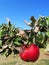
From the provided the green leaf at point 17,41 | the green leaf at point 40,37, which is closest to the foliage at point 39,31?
the green leaf at point 40,37

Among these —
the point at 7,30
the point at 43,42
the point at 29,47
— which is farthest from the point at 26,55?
the point at 7,30

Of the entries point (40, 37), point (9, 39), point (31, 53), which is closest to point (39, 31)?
point (40, 37)

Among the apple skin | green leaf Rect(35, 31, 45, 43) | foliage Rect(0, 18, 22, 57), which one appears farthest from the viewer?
foliage Rect(0, 18, 22, 57)

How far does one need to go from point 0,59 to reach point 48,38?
44.0 meters

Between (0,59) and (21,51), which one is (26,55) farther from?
(0,59)

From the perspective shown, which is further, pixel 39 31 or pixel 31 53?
pixel 39 31

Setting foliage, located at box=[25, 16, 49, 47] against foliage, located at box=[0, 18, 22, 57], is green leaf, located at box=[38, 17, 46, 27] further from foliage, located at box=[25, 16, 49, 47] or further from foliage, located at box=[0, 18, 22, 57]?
foliage, located at box=[0, 18, 22, 57]

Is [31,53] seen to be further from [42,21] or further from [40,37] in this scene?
[42,21]

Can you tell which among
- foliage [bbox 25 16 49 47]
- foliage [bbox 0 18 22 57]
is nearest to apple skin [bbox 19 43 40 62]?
foliage [bbox 25 16 49 47]

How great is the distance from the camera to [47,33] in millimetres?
2426

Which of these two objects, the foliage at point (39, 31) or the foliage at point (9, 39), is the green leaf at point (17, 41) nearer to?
the foliage at point (9, 39)

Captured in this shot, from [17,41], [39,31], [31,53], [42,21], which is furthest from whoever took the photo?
[17,41]

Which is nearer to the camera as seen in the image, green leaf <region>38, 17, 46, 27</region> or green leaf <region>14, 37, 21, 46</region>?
green leaf <region>38, 17, 46, 27</region>

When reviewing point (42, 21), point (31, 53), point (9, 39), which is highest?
point (42, 21)
